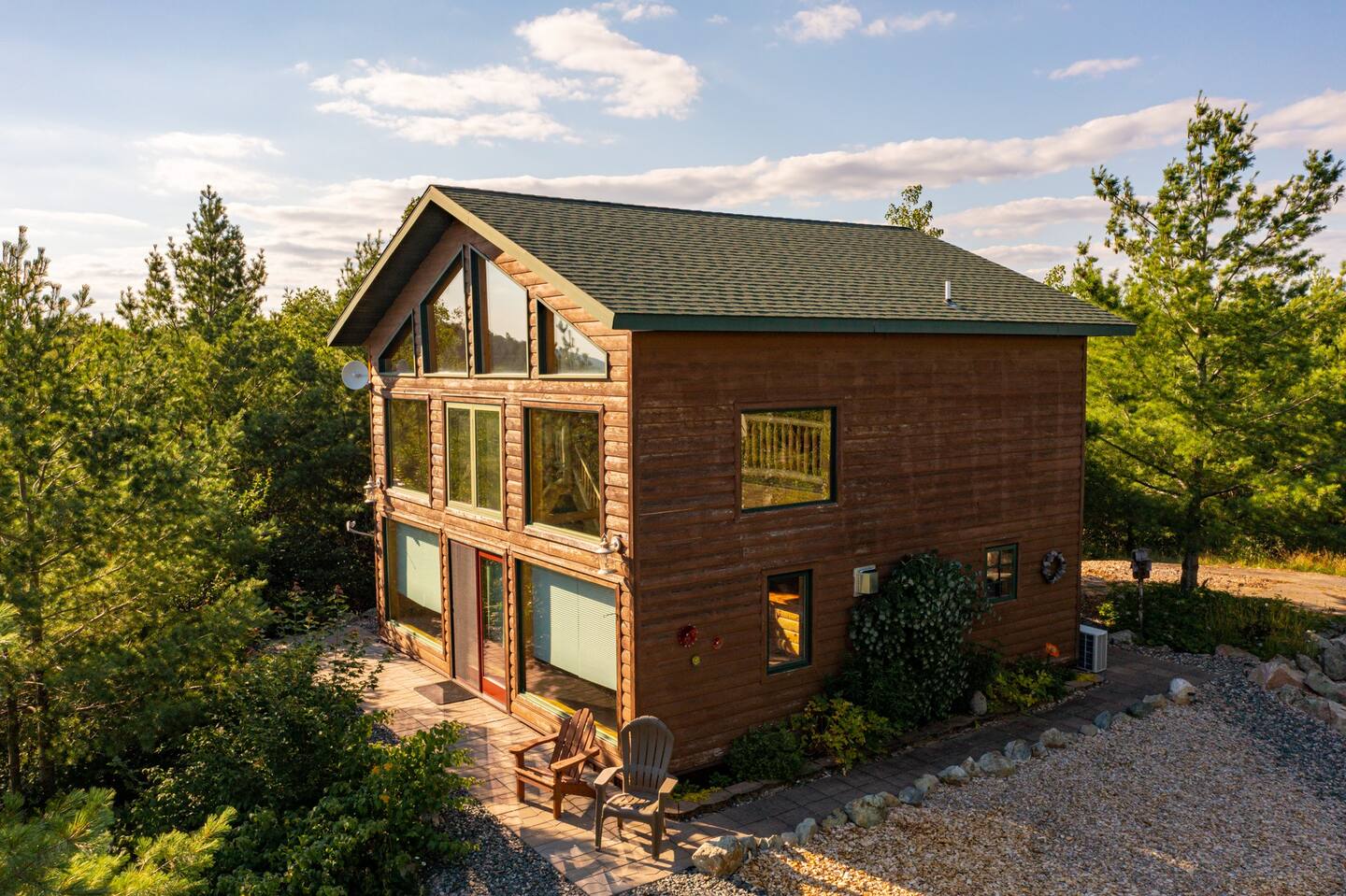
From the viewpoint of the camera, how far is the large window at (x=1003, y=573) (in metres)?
13.2

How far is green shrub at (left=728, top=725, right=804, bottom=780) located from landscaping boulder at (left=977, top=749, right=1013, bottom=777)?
2.09 m

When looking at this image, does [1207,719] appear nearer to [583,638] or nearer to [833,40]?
[583,638]

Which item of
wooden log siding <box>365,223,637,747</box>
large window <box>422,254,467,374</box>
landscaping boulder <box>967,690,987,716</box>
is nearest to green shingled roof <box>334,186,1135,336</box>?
wooden log siding <box>365,223,637,747</box>

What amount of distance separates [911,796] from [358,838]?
5632mm

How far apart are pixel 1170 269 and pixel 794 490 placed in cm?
1048

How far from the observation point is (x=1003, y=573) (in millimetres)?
13320

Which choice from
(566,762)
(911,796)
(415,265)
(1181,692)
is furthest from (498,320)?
(1181,692)

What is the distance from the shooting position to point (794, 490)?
11.0 meters

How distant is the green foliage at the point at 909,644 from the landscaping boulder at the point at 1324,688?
6.18m

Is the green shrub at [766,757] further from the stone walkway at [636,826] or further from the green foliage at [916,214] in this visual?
the green foliage at [916,214]

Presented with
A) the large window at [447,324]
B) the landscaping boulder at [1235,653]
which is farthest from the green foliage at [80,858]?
the landscaping boulder at [1235,653]

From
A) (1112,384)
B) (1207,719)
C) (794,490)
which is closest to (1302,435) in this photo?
(1112,384)

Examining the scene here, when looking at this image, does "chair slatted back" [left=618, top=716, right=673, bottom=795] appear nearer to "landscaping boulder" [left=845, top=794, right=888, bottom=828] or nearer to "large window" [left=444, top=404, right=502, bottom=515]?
"landscaping boulder" [left=845, top=794, right=888, bottom=828]

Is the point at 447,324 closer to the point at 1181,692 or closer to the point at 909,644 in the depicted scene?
the point at 909,644
